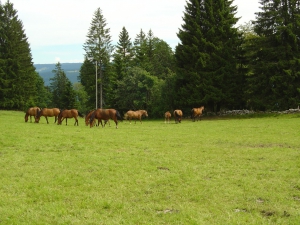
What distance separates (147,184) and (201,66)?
3104 centimetres

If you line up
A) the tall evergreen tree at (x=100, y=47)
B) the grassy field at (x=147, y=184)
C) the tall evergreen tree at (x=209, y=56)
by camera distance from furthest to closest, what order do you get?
the tall evergreen tree at (x=100, y=47)
the tall evergreen tree at (x=209, y=56)
the grassy field at (x=147, y=184)

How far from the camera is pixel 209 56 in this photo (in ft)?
120

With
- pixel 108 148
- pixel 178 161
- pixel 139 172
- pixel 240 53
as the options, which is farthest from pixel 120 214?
pixel 240 53

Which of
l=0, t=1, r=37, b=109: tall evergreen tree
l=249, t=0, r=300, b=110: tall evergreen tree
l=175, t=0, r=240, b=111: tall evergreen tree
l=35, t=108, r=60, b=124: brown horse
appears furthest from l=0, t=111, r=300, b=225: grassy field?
l=0, t=1, r=37, b=109: tall evergreen tree

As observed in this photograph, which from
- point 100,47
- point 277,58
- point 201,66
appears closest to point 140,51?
point 100,47

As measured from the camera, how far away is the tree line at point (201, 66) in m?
32.8

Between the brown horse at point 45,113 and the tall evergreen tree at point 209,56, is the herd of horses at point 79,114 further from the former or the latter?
the tall evergreen tree at point 209,56

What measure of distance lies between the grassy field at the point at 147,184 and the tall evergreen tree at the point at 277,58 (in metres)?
21.7

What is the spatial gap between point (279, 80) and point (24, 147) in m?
28.0

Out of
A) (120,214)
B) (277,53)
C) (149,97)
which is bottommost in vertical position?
(120,214)

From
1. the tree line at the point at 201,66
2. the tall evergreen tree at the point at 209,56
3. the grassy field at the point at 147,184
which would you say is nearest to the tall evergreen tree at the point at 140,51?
the tree line at the point at 201,66

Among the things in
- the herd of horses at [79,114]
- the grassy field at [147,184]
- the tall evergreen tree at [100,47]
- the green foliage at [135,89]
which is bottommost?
the grassy field at [147,184]

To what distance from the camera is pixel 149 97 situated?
1777 inches

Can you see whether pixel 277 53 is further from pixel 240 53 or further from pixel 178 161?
pixel 178 161
